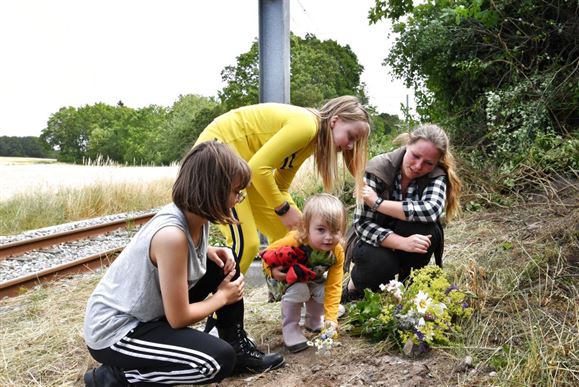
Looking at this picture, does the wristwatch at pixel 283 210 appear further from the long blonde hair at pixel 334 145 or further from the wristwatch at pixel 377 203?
Result: the wristwatch at pixel 377 203

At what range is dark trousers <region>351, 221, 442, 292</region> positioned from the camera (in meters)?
3.28

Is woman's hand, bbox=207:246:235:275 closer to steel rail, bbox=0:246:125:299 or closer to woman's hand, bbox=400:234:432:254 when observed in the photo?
woman's hand, bbox=400:234:432:254

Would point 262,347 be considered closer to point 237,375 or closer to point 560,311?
point 237,375

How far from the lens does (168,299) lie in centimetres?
216

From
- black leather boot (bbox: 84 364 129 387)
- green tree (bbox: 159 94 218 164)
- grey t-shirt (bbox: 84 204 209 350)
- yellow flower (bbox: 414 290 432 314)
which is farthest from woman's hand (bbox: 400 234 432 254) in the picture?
green tree (bbox: 159 94 218 164)

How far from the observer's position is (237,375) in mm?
2754

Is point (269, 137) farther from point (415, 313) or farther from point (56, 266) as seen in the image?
point (56, 266)

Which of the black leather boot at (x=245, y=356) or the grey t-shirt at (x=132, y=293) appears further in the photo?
the black leather boot at (x=245, y=356)

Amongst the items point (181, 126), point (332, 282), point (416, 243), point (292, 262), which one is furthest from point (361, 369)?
point (181, 126)

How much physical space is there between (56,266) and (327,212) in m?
4.33

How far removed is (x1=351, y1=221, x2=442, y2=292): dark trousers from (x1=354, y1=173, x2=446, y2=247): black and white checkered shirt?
0.05 m

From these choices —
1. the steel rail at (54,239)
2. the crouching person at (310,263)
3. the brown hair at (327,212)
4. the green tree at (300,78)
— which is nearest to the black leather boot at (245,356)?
the crouching person at (310,263)

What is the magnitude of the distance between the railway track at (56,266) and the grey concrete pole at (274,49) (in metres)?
2.84

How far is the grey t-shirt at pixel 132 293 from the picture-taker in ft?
7.31
